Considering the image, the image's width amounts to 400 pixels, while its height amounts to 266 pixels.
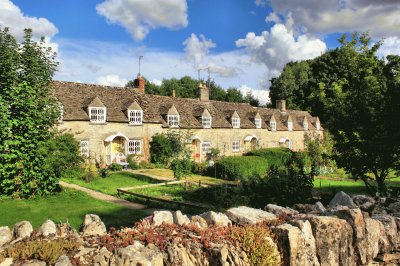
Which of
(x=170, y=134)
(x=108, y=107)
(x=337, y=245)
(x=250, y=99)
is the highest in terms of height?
(x=250, y=99)

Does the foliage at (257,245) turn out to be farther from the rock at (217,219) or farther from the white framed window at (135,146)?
the white framed window at (135,146)

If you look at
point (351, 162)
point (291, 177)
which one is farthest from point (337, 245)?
point (351, 162)

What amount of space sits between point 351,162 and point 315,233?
28.3ft

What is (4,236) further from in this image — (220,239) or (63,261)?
(220,239)

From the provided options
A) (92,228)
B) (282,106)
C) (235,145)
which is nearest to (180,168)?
(92,228)

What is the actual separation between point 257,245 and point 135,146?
102 feet

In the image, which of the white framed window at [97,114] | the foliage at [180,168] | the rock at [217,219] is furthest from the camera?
the white framed window at [97,114]

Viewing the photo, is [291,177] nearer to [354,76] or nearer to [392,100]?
[392,100]

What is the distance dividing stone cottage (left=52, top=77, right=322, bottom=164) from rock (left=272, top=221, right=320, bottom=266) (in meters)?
21.4

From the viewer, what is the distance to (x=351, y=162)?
1357 cm

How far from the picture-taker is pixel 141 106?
122 ft

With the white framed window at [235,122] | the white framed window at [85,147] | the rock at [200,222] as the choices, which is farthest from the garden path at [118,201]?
the white framed window at [235,122]

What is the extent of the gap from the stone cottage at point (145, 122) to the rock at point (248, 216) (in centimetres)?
2028

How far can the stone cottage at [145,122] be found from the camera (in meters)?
32.5
